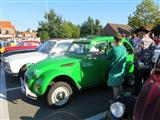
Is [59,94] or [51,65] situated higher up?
[51,65]

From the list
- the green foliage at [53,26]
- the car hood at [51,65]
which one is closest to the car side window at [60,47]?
the car hood at [51,65]

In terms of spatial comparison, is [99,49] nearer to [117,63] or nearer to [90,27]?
[117,63]

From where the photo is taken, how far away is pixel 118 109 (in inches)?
120

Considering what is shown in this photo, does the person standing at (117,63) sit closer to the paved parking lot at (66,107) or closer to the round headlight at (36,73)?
the paved parking lot at (66,107)

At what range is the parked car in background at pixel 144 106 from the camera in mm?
2441

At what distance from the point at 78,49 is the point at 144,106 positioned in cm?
401

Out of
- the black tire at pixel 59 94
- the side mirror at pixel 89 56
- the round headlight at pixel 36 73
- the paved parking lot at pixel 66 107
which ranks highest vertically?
the side mirror at pixel 89 56

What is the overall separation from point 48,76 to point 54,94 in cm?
51

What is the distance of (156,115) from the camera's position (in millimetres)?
2379

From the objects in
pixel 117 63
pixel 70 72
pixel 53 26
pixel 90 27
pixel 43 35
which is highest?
pixel 90 27

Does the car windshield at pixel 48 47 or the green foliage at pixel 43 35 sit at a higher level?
the green foliage at pixel 43 35

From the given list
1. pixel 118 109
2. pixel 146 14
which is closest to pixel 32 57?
pixel 118 109

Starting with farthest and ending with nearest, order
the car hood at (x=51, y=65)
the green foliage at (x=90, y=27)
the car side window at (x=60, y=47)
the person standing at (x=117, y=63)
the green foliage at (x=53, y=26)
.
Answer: the green foliage at (x=90, y=27) → the green foliage at (x=53, y=26) → the car side window at (x=60, y=47) → the car hood at (x=51, y=65) → the person standing at (x=117, y=63)

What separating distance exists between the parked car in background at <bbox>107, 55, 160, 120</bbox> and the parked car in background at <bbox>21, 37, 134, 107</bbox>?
242 cm
